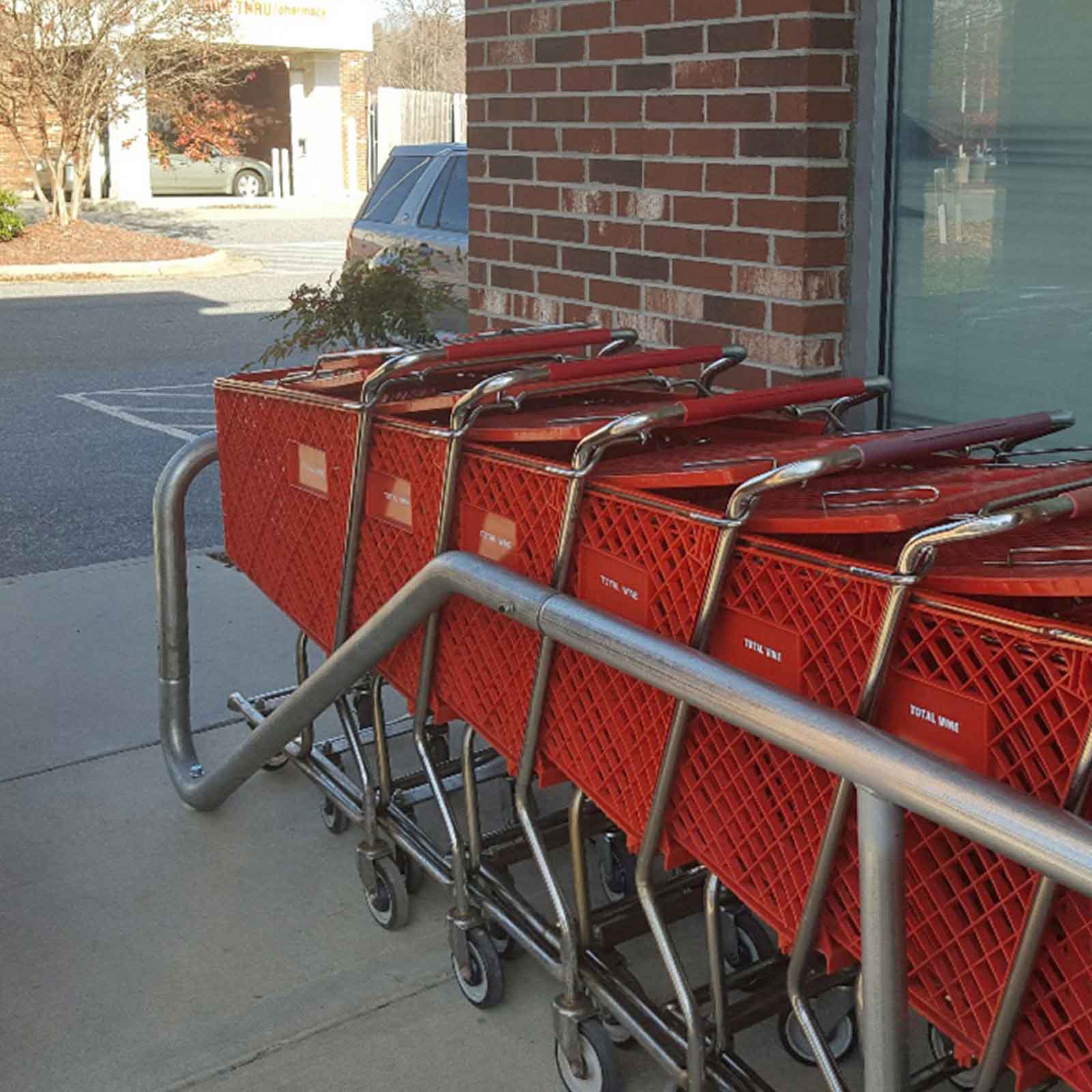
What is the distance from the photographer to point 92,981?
137 inches

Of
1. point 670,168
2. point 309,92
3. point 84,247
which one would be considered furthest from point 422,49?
point 670,168

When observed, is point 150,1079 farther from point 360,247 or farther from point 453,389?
point 360,247

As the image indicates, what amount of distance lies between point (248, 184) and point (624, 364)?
33.4 meters

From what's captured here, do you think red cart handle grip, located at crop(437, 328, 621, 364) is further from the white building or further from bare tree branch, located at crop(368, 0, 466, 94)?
bare tree branch, located at crop(368, 0, 466, 94)

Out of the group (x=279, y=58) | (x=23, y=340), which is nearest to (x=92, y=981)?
(x=23, y=340)

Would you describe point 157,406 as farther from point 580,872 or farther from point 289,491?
point 580,872

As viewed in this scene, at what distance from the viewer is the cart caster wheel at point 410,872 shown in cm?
370

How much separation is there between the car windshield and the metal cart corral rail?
7315 mm

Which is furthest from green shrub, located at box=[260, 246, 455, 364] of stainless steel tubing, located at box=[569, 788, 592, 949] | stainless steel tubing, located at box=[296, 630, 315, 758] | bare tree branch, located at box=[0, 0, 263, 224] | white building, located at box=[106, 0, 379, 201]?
white building, located at box=[106, 0, 379, 201]

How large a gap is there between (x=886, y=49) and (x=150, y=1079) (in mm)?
3038

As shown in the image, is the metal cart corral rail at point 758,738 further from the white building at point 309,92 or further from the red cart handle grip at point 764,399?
the white building at point 309,92

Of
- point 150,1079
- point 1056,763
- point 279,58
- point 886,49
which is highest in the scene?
point 279,58

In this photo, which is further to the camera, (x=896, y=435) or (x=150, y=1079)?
(x=150, y=1079)

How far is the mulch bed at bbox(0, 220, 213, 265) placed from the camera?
21453 millimetres
